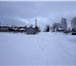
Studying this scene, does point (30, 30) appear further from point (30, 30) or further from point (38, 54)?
point (38, 54)

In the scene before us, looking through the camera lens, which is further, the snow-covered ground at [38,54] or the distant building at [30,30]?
the distant building at [30,30]

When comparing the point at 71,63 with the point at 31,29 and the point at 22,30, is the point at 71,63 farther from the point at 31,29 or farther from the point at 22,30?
the point at 22,30

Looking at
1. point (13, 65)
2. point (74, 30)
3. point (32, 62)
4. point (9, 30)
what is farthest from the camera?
point (9, 30)

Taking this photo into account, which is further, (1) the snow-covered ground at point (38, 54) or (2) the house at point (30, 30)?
(2) the house at point (30, 30)

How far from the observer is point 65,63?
9.33 ft

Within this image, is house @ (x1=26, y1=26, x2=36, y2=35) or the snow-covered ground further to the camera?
house @ (x1=26, y1=26, x2=36, y2=35)

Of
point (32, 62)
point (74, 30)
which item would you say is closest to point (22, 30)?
point (74, 30)

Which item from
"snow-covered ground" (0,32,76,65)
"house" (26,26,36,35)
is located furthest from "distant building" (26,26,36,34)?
"snow-covered ground" (0,32,76,65)

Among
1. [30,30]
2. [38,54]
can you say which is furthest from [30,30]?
[38,54]

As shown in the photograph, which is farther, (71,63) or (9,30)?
(9,30)

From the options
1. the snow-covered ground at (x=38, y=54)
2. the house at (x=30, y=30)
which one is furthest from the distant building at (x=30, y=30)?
the snow-covered ground at (x=38, y=54)

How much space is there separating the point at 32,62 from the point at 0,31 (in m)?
14.2

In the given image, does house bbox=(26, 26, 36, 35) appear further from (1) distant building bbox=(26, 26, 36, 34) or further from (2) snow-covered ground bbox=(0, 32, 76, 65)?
(2) snow-covered ground bbox=(0, 32, 76, 65)

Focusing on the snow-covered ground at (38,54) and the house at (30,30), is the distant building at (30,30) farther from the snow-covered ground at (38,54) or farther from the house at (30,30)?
the snow-covered ground at (38,54)
